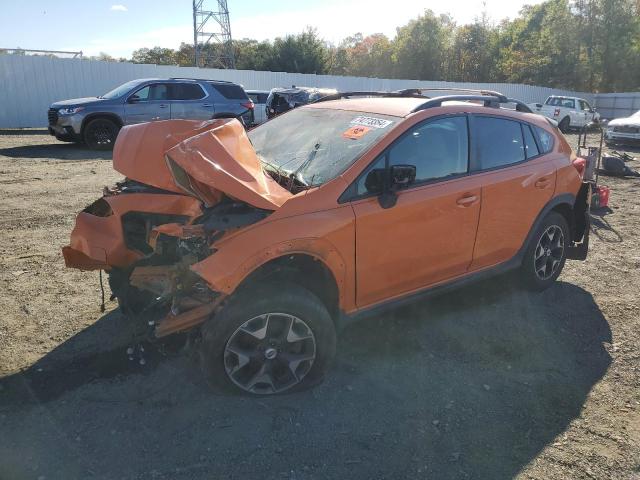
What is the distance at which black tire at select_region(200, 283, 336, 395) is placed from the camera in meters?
2.82

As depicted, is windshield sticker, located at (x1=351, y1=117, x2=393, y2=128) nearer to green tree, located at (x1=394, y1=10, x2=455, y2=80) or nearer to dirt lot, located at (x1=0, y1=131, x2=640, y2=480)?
dirt lot, located at (x1=0, y1=131, x2=640, y2=480)

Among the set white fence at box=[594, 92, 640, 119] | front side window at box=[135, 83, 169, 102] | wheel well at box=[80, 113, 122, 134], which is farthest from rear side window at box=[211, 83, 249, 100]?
white fence at box=[594, 92, 640, 119]

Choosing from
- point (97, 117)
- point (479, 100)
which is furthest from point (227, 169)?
point (97, 117)

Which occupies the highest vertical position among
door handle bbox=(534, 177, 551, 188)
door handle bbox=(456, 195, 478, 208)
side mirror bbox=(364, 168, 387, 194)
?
side mirror bbox=(364, 168, 387, 194)

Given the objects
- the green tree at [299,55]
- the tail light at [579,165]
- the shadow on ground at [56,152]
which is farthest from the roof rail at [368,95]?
the green tree at [299,55]

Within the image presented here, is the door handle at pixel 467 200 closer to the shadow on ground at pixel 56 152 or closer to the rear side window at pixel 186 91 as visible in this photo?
the shadow on ground at pixel 56 152

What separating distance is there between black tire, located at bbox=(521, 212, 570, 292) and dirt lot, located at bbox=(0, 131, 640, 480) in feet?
0.57

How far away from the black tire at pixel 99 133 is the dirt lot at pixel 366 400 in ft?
29.1

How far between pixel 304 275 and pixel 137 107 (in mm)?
11284

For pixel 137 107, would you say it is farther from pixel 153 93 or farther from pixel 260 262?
pixel 260 262

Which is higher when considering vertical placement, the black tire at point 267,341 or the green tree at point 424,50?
the green tree at point 424,50

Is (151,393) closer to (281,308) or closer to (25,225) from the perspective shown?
(281,308)

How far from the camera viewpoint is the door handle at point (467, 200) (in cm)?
359

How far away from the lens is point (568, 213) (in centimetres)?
467
